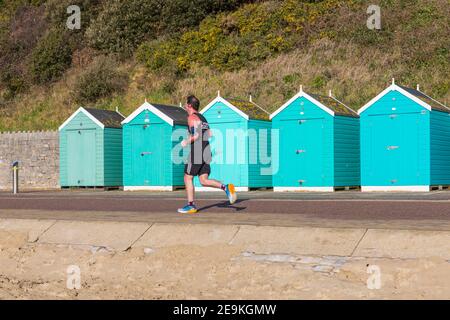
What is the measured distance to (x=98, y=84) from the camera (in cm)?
Result: 3512

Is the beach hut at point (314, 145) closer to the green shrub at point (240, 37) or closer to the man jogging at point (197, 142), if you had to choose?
the man jogging at point (197, 142)

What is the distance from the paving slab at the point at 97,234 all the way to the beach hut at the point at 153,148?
11.2 metres

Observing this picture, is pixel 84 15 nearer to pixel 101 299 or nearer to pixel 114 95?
pixel 114 95

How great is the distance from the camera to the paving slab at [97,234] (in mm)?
9172

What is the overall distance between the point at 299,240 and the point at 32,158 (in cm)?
2015

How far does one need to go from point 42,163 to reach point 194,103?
16.8 metres

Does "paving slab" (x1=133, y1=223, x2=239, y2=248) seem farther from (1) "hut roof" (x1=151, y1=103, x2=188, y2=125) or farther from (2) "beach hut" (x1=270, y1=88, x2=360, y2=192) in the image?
(1) "hut roof" (x1=151, y1=103, x2=188, y2=125)

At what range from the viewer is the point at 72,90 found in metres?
36.8

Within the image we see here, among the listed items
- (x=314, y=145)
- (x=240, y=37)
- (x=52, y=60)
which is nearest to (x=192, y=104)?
(x=314, y=145)

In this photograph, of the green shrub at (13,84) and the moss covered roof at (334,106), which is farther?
the green shrub at (13,84)

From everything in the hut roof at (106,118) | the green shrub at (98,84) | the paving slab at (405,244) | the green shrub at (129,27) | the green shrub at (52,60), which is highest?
the green shrub at (129,27)

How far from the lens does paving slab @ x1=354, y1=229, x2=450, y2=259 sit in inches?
289

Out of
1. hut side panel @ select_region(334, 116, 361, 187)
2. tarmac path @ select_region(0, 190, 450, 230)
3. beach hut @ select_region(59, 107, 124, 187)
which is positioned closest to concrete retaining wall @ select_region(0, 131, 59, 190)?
beach hut @ select_region(59, 107, 124, 187)

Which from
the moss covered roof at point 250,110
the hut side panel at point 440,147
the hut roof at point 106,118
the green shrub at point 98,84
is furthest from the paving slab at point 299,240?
the green shrub at point 98,84
